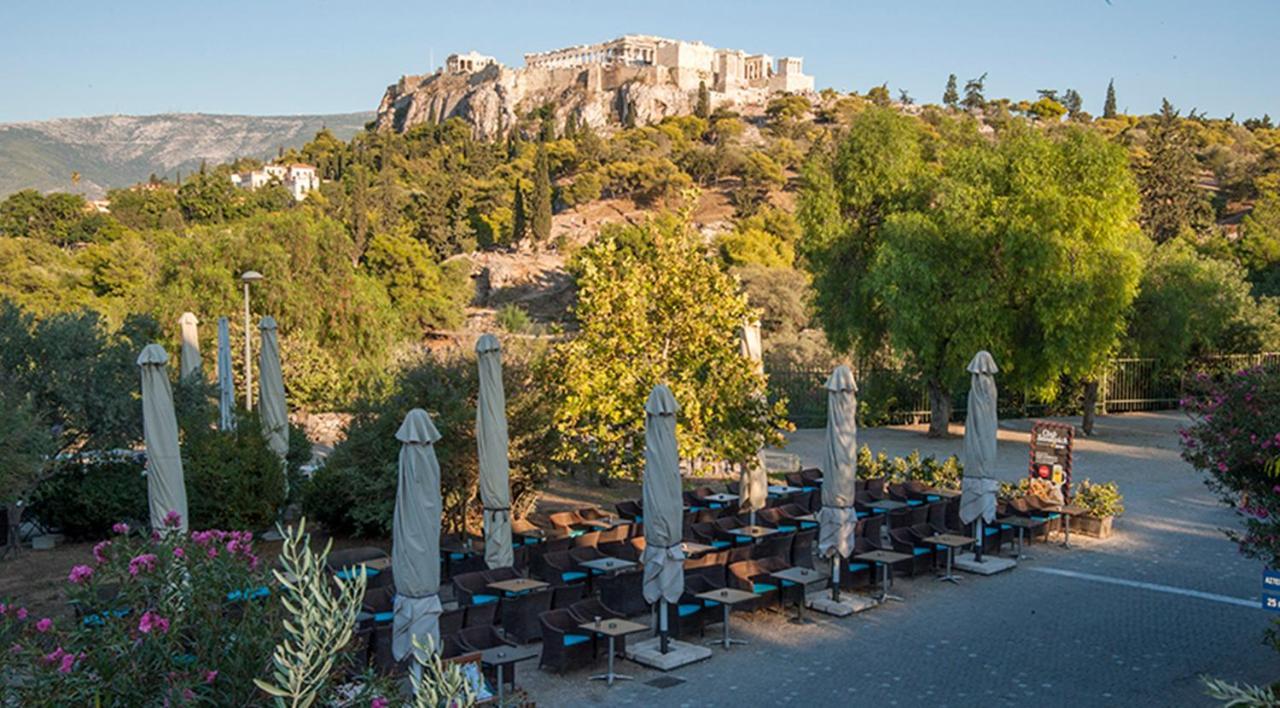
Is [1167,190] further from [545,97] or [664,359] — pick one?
[545,97]

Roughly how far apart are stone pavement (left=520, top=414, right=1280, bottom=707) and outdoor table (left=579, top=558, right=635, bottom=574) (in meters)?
1.59

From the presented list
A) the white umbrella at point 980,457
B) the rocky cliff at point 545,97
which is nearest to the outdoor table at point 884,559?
the white umbrella at point 980,457

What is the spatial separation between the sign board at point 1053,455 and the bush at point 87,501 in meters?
15.7

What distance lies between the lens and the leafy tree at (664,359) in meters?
16.3

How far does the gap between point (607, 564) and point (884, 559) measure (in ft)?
12.5

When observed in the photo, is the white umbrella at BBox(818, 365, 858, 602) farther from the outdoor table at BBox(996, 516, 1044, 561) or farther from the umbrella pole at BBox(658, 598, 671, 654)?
the outdoor table at BBox(996, 516, 1044, 561)

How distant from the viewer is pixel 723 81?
172875 millimetres

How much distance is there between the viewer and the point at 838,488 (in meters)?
14.4

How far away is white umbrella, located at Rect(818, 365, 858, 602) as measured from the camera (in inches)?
561

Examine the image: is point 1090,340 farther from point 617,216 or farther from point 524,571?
point 617,216

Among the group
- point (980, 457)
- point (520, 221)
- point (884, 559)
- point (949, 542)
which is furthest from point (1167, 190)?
point (884, 559)

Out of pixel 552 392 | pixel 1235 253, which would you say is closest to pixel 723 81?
pixel 1235 253

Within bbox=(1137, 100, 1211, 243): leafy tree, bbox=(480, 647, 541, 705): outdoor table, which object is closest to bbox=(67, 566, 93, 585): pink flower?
bbox=(480, 647, 541, 705): outdoor table

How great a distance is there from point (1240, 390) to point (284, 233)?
112 ft
